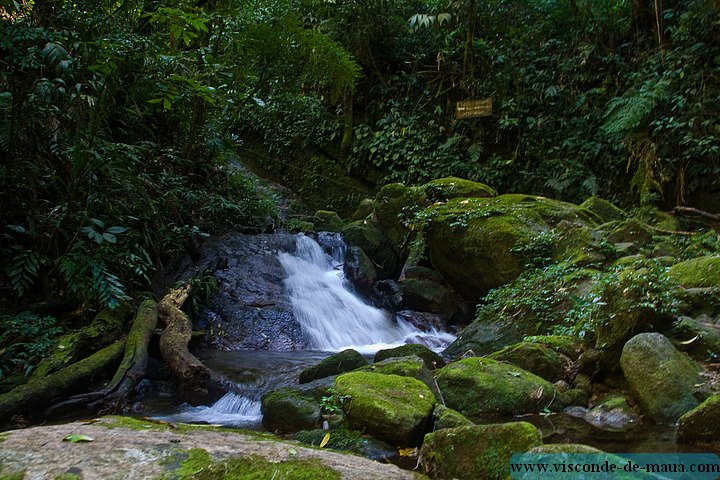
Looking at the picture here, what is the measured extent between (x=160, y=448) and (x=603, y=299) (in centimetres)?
402

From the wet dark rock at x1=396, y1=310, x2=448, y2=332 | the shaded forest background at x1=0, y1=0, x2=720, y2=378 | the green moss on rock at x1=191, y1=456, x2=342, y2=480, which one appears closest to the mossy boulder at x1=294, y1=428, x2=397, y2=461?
the green moss on rock at x1=191, y1=456, x2=342, y2=480

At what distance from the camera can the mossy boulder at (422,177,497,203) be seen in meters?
9.72

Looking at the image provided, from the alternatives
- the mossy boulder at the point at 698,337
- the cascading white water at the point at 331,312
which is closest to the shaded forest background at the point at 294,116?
the cascading white water at the point at 331,312

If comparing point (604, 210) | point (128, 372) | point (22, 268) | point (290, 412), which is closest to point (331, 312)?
point (128, 372)

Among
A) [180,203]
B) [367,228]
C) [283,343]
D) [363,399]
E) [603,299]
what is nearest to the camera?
[363,399]

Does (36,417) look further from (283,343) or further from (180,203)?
(180,203)

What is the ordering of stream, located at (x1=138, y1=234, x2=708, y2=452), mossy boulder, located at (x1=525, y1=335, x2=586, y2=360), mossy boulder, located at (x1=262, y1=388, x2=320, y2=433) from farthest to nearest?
mossy boulder, located at (x1=525, y1=335, x2=586, y2=360) → stream, located at (x1=138, y1=234, x2=708, y2=452) → mossy boulder, located at (x1=262, y1=388, x2=320, y2=433)

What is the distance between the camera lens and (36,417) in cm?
416

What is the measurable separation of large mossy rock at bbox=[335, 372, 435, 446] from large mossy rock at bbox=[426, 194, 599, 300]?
389cm

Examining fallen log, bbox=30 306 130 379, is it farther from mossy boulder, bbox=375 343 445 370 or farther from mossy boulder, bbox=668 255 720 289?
mossy boulder, bbox=668 255 720 289

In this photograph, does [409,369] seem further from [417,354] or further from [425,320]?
[425,320]

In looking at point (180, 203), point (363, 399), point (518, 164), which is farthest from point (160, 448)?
point (518, 164)

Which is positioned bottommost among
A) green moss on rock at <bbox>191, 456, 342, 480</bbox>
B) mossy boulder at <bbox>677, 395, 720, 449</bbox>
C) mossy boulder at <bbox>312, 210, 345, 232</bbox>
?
mossy boulder at <bbox>677, 395, 720, 449</bbox>

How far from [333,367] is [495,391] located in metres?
1.63
